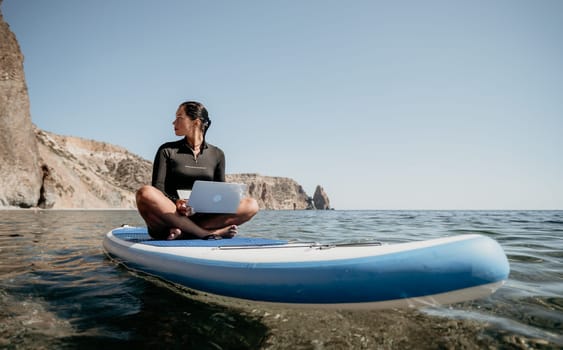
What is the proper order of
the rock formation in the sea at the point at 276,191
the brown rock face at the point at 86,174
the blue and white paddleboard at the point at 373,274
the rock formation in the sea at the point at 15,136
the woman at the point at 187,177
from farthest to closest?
1. the rock formation in the sea at the point at 276,191
2. the brown rock face at the point at 86,174
3. the rock formation in the sea at the point at 15,136
4. the woman at the point at 187,177
5. the blue and white paddleboard at the point at 373,274

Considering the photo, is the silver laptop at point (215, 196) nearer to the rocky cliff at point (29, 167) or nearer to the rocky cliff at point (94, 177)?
the rocky cliff at point (94, 177)

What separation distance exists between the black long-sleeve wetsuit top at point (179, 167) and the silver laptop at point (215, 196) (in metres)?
0.35

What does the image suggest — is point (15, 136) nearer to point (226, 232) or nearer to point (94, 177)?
point (94, 177)

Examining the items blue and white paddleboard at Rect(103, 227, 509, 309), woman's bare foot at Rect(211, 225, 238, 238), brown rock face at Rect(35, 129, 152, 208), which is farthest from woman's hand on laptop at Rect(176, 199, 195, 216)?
brown rock face at Rect(35, 129, 152, 208)

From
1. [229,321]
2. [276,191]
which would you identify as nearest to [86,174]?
[229,321]

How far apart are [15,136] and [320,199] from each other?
127728mm

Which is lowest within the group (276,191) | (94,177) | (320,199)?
(320,199)

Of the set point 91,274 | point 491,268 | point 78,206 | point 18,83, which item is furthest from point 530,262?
point 78,206

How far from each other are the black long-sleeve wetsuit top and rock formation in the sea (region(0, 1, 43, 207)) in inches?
1327

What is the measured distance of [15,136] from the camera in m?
30.6

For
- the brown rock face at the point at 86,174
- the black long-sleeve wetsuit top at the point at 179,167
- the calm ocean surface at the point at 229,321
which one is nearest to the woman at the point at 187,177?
the black long-sleeve wetsuit top at the point at 179,167

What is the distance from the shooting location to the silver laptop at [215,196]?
3436mm

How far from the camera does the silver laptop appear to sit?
135 inches

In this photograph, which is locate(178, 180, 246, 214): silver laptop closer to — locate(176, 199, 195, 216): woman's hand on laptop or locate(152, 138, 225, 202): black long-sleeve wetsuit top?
locate(176, 199, 195, 216): woman's hand on laptop
